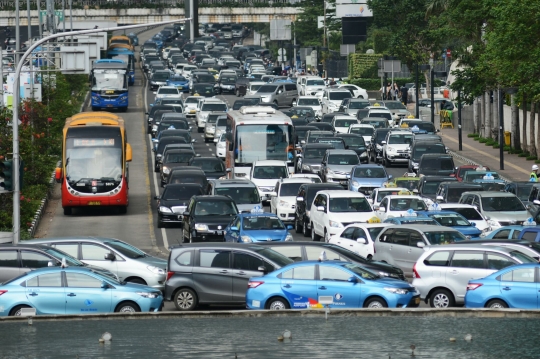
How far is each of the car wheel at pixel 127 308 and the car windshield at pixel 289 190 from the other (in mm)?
18769

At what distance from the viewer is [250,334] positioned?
2206cm

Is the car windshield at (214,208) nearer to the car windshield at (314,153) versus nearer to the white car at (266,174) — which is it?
the white car at (266,174)

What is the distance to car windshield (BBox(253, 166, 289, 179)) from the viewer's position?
153 feet

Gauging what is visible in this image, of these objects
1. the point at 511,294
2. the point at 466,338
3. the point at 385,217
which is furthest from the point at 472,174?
the point at 466,338

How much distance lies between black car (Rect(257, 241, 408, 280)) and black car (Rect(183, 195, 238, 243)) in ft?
22.7

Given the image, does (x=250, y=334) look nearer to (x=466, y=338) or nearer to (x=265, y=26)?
(x=466, y=338)

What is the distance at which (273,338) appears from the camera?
2156cm

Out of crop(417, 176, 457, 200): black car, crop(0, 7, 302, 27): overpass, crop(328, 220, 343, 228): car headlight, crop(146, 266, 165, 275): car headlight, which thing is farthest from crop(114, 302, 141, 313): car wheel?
crop(0, 7, 302, 27): overpass

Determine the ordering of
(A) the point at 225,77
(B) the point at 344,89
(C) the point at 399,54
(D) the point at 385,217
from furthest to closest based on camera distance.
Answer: (A) the point at 225,77, (C) the point at 399,54, (B) the point at 344,89, (D) the point at 385,217

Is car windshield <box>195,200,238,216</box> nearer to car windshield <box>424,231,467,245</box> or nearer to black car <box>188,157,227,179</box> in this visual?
car windshield <box>424,231,467,245</box>

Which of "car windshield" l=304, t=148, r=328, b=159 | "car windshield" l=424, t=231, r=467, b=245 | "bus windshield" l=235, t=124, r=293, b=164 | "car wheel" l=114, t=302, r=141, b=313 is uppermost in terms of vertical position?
"bus windshield" l=235, t=124, r=293, b=164

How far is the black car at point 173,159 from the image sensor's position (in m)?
52.0

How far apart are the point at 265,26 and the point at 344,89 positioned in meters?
100

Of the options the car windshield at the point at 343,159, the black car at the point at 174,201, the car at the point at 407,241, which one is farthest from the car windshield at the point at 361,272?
the car windshield at the point at 343,159
